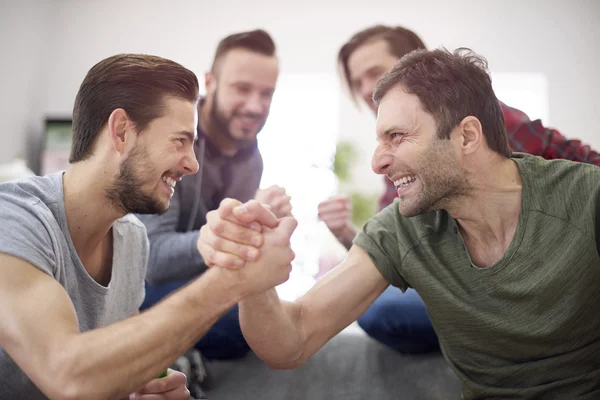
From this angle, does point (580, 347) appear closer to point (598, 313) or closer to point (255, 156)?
point (598, 313)

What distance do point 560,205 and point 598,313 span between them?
219 millimetres

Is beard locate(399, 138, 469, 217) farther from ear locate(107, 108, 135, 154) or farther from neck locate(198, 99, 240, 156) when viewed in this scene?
neck locate(198, 99, 240, 156)

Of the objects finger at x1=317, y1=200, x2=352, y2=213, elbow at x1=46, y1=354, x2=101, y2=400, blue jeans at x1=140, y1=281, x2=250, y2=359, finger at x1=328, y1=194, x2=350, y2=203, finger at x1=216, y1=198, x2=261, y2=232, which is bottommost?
blue jeans at x1=140, y1=281, x2=250, y2=359

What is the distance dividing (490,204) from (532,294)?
0.65 feet

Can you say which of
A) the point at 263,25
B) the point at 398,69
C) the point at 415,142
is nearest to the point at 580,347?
the point at 415,142

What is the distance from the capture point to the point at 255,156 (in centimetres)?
213

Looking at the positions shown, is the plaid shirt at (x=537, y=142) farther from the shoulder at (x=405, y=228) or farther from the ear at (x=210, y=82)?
the ear at (x=210, y=82)

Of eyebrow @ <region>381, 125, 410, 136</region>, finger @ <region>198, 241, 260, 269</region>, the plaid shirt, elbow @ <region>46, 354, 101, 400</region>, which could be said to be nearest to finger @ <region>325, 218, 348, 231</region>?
the plaid shirt

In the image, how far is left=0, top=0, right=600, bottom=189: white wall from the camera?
4316 mm

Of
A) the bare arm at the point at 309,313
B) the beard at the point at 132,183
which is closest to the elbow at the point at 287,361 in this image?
the bare arm at the point at 309,313

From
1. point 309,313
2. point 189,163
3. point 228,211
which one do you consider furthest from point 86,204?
point 309,313

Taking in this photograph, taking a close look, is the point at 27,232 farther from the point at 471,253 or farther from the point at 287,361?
the point at 471,253

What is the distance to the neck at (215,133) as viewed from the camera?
2020 mm

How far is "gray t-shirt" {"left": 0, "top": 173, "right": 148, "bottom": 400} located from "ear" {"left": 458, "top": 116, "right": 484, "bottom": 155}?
749 mm
